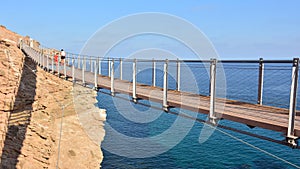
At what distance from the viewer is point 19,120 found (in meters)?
16.3

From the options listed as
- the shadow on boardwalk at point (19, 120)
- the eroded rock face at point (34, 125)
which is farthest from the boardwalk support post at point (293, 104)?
the eroded rock face at point (34, 125)

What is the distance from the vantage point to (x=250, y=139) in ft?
70.7

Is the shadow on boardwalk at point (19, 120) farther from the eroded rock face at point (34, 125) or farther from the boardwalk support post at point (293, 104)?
the boardwalk support post at point (293, 104)

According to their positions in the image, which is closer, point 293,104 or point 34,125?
point 293,104

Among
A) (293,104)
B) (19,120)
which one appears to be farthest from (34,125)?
(293,104)

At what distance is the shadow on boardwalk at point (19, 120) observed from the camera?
13.5m

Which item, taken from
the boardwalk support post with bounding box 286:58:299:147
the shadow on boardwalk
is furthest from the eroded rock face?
the boardwalk support post with bounding box 286:58:299:147

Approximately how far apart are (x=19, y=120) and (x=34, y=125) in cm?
96

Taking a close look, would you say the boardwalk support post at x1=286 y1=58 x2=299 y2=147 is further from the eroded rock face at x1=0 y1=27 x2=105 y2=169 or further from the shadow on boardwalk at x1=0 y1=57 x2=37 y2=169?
the eroded rock face at x1=0 y1=27 x2=105 y2=169

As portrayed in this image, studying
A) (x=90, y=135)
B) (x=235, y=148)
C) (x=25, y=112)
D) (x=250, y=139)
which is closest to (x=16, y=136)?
(x=25, y=112)

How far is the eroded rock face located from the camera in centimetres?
1454

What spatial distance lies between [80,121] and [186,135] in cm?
935

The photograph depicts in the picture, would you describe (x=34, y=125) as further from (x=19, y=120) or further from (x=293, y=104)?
(x=293, y=104)

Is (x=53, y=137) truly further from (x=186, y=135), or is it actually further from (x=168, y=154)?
(x=186, y=135)
